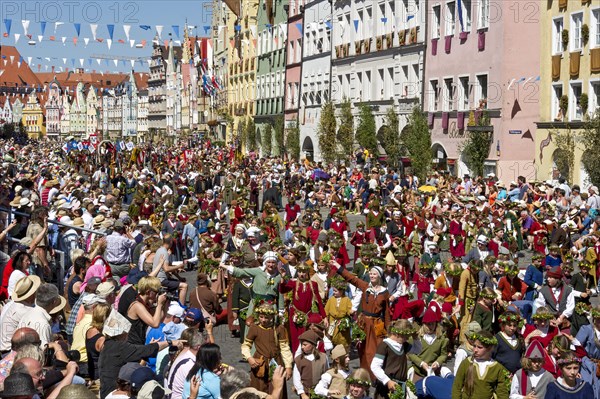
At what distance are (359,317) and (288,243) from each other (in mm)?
7826

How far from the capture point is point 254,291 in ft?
50.1

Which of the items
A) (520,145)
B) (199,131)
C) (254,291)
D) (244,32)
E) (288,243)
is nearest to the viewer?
(254,291)

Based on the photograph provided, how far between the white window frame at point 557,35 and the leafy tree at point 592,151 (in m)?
5.25

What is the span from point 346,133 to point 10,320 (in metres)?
43.8

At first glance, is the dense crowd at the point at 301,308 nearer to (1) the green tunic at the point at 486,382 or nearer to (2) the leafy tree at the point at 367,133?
(1) the green tunic at the point at 486,382

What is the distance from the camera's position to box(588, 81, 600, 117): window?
37.1 meters

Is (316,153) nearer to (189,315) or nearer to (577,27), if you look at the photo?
(577,27)

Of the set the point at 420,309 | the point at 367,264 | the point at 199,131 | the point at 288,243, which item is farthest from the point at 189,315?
the point at 199,131

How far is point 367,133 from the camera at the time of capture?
53.0m

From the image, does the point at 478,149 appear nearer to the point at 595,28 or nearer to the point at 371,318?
the point at 595,28

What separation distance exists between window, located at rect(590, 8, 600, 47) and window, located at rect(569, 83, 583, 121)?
1.66 meters

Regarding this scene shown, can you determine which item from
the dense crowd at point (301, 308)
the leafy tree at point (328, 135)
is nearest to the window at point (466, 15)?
the leafy tree at point (328, 135)

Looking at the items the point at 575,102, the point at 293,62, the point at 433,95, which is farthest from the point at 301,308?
the point at 293,62

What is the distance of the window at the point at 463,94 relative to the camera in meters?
45.5
